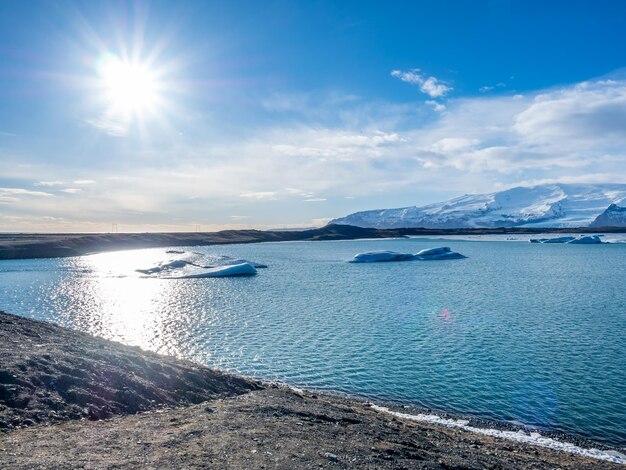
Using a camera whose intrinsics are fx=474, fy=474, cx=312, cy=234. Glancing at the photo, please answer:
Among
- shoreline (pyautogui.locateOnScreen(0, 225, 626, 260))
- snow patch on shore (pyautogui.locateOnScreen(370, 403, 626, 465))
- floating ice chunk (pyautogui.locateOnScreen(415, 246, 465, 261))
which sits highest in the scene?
shoreline (pyautogui.locateOnScreen(0, 225, 626, 260))

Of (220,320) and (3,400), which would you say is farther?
(220,320)

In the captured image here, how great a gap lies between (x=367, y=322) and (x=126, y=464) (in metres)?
24.8

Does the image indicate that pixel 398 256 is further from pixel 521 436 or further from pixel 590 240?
pixel 590 240

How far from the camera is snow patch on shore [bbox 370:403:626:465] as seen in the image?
555 inches

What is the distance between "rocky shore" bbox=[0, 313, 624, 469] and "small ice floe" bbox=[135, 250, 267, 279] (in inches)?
1802

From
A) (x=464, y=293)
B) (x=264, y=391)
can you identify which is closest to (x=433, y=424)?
(x=264, y=391)

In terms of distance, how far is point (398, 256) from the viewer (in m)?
89.6

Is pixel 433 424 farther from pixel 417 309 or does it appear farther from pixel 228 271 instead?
pixel 228 271

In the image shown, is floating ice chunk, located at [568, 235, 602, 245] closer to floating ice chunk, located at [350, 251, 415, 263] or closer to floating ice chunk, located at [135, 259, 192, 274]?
floating ice chunk, located at [350, 251, 415, 263]

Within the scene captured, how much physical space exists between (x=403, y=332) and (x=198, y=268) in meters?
45.4

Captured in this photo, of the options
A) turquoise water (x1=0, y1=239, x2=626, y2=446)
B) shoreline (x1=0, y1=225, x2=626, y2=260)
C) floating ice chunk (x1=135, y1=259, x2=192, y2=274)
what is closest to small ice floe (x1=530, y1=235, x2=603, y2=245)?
shoreline (x1=0, y1=225, x2=626, y2=260)

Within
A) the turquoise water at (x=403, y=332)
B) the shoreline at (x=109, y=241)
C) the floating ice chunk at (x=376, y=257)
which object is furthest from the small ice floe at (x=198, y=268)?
the shoreline at (x=109, y=241)

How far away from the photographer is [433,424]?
52.9ft

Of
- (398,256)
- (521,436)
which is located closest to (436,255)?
(398,256)
